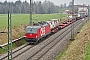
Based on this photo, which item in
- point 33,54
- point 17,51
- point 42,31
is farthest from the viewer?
point 42,31

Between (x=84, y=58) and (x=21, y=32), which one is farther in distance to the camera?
(x=21, y=32)

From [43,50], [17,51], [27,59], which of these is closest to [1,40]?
[17,51]

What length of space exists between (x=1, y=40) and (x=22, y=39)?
228 inches

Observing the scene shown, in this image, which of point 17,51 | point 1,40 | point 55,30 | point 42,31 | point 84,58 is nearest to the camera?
point 84,58

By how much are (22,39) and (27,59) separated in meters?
15.8

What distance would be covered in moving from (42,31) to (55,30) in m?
16.8

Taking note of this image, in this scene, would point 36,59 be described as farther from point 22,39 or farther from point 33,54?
point 22,39

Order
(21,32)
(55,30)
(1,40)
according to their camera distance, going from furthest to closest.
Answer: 1. (55,30)
2. (21,32)
3. (1,40)

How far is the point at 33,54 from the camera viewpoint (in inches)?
1297

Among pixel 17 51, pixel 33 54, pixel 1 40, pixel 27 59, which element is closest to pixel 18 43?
pixel 1 40

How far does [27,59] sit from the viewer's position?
2984 cm

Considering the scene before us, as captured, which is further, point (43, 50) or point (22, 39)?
point (22, 39)

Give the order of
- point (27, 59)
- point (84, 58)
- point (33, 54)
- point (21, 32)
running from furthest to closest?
point (21, 32) < point (33, 54) < point (27, 59) < point (84, 58)

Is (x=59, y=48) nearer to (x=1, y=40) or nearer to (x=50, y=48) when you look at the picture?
(x=50, y=48)
